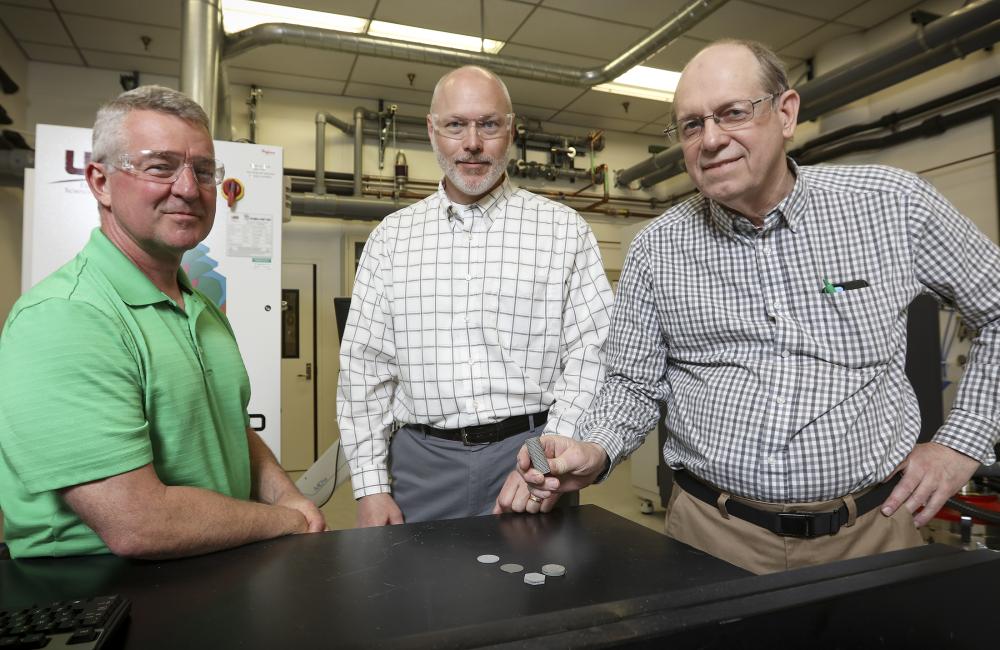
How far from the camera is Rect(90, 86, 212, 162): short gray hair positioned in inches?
39.3

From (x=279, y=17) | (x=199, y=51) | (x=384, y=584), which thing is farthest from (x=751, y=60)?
(x=279, y=17)

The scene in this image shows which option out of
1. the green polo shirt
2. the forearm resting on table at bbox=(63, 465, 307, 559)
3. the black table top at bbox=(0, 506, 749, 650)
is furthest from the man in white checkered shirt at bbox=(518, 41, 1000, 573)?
the green polo shirt

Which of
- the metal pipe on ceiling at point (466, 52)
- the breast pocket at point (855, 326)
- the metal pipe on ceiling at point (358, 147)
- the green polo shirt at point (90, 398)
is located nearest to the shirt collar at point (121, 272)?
the green polo shirt at point (90, 398)

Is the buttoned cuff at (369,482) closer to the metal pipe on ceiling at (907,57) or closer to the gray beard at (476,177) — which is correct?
the gray beard at (476,177)

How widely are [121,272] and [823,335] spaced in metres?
1.18

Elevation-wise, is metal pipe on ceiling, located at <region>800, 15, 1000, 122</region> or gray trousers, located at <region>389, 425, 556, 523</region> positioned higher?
metal pipe on ceiling, located at <region>800, 15, 1000, 122</region>

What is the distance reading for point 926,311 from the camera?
8.69 feet

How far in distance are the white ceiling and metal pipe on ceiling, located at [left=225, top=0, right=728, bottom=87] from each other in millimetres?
207

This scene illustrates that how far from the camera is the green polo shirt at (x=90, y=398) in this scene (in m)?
0.76

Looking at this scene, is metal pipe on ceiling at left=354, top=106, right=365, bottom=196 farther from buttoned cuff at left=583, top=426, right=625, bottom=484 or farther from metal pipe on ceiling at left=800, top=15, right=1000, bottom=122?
buttoned cuff at left=583, top=426, right=625, bottom=484

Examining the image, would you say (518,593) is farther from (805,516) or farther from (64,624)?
(805,516)

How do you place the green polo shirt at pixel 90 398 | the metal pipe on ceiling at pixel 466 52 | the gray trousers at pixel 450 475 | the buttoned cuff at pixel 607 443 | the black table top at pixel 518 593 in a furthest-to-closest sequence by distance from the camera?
the metal pipe on ceiling at pixel 466 52, the gray trousers at pixel 450 475, the buttoned cuff at pixel 607 443, the green polo shirt at pixel 90 398, the black table top at pixel 518 593

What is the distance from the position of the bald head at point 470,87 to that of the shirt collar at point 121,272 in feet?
2.61

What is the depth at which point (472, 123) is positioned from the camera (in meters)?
1.45
